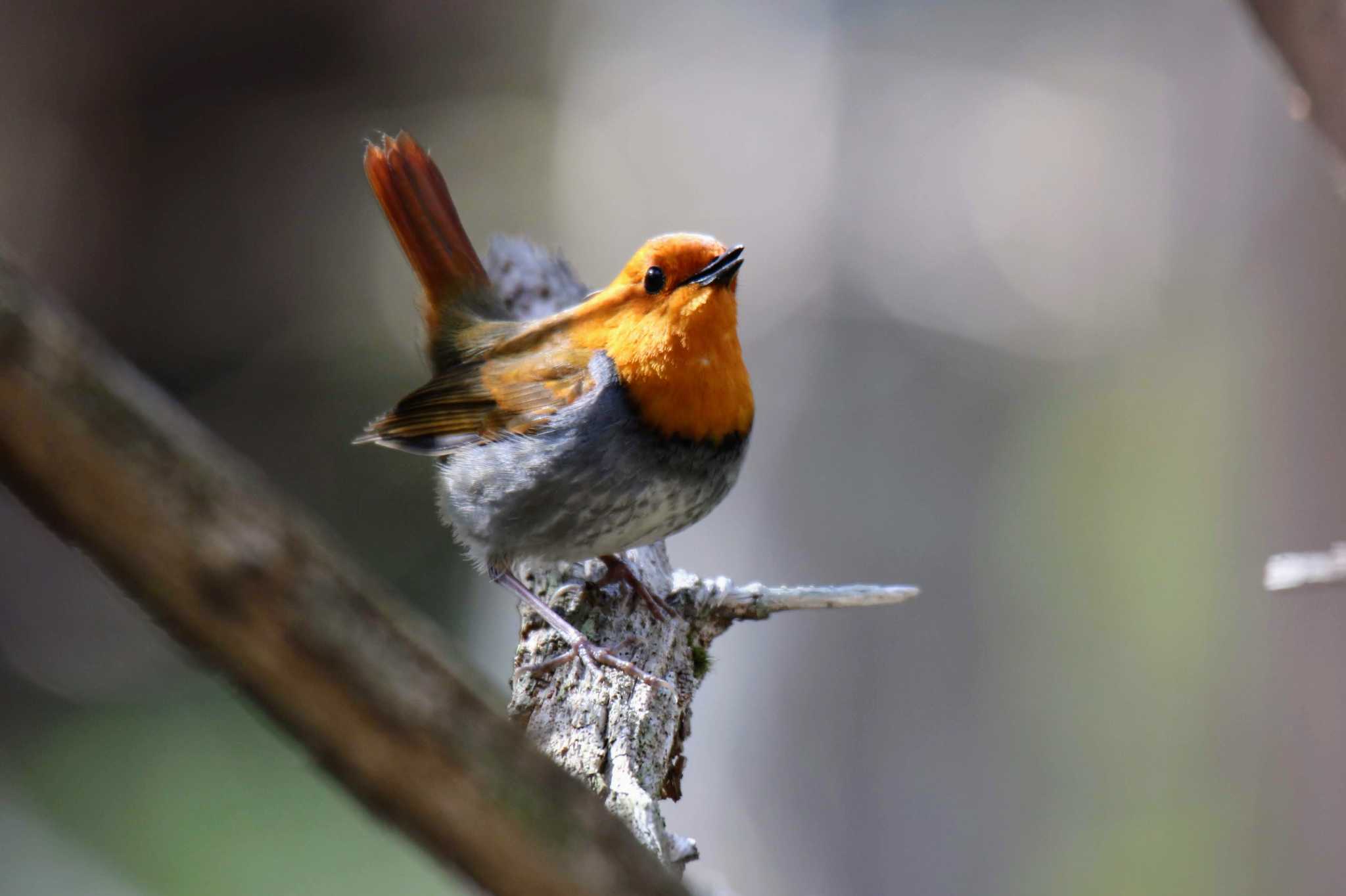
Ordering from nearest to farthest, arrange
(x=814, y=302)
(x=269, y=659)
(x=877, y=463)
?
(x=269, y=659) < (x=877, y=463) < (x=814, y=302)

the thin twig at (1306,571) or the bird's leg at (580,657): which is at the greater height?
the thin twig at (1306,571)

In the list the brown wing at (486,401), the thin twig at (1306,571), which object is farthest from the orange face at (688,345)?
the thin twig at (1306,571)

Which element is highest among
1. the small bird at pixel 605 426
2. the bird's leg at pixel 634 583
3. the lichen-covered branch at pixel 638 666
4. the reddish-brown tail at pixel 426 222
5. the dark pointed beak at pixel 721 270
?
the reddish-brown tail at pixel 426 222

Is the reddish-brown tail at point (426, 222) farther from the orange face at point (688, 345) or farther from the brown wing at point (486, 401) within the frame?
the orange face at point (688, 345)

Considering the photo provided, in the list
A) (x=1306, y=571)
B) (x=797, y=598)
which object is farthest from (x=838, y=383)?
(x=1306, y=571)

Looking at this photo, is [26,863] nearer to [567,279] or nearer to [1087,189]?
[567,279]

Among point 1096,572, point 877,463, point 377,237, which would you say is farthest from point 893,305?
point 377,237

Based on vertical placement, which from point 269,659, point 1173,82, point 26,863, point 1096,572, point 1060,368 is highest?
point 1173,82
